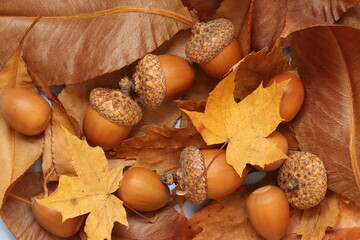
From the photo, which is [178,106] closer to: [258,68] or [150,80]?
[150,80]

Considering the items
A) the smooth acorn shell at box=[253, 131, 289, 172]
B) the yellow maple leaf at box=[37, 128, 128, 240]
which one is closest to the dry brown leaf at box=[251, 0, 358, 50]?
the smooth acorn shell at box=[253, 131, 289, 172]

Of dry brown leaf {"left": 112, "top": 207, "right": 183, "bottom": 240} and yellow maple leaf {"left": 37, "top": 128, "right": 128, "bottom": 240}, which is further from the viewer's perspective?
dry brown leaf {"left": 112, "top": 207, "right": 183, "bottom": 240}

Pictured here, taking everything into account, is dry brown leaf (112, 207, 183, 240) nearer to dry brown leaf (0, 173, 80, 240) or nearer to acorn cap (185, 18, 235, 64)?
dry brown leaf (0, 173, 80, 240)

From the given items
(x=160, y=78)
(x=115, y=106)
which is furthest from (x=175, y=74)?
(x=115, y=106)

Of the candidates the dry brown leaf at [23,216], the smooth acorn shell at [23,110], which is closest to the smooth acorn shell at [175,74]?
the smooth acorn shell at [23,110]

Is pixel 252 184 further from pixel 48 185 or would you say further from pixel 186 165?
pixel 48 185

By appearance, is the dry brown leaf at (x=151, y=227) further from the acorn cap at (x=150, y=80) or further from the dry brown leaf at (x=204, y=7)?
the dry brown leaf at (x=204, y=7)

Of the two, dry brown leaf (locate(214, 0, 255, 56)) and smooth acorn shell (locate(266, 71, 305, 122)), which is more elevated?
dry brown leaf (locate(214, 0, 255, 56))
